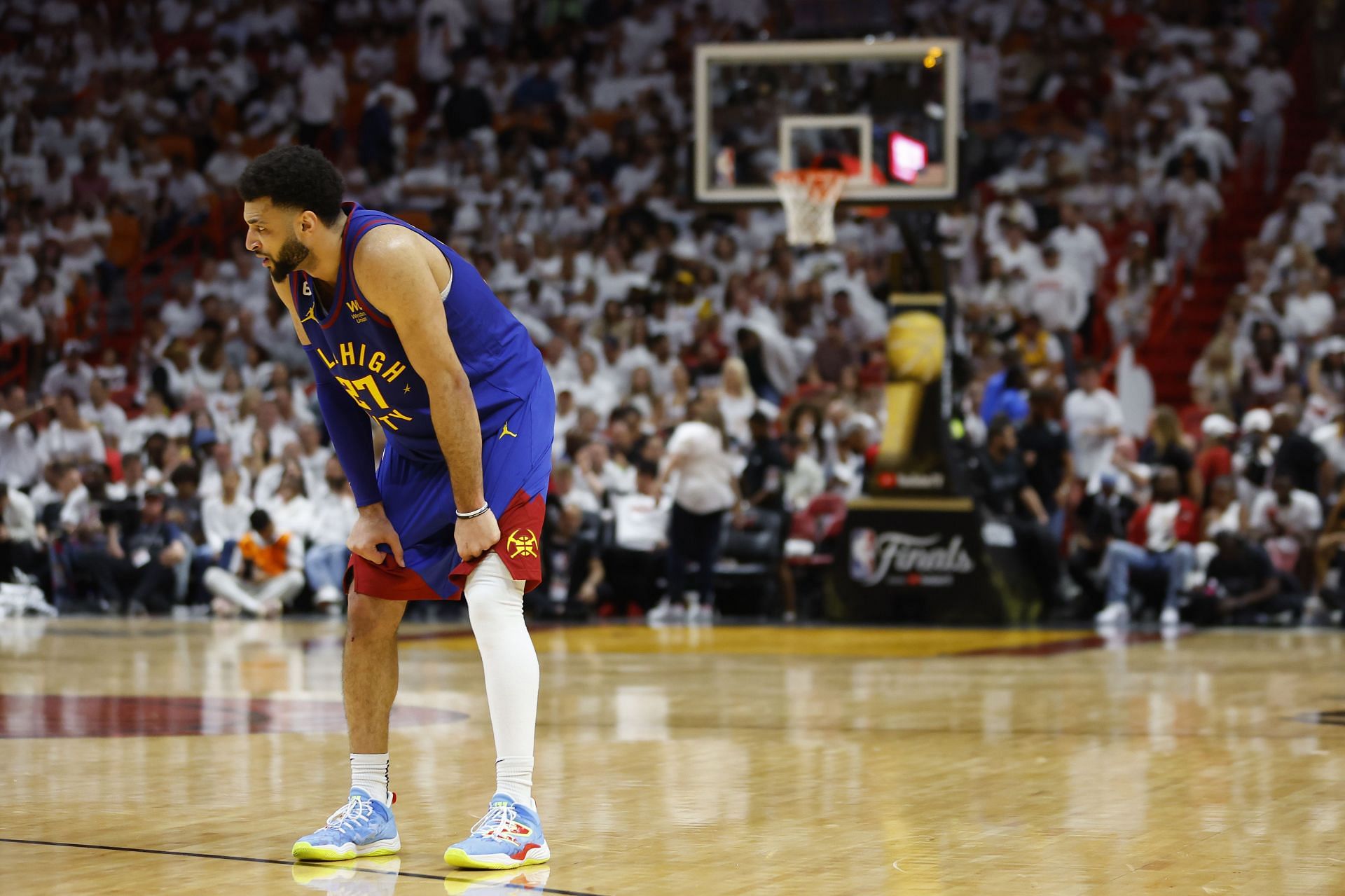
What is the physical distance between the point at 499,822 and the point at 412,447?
0.96 meters

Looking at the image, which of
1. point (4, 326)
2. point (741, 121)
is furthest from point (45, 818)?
point (4, 326)

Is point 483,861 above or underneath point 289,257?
underneath

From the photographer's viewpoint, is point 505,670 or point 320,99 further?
point 320,99

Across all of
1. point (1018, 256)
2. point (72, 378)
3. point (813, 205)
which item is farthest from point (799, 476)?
point (72, 378)

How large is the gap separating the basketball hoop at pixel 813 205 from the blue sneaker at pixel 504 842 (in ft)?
30.1

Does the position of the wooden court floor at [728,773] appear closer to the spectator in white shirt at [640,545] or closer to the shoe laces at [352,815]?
the shoe laces at [352,815]

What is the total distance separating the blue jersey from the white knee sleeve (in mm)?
349

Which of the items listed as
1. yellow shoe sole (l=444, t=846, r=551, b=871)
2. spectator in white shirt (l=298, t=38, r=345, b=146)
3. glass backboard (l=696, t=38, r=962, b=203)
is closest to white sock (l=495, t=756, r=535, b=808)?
yellow shoe sole (l=444, t=846, r=551, b=871)

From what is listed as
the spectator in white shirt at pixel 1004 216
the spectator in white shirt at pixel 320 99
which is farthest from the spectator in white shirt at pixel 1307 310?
the spectator in white shirt at pixel 320 99

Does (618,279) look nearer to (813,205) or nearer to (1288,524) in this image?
(813,205)

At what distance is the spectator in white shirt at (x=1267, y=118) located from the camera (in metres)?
19.5

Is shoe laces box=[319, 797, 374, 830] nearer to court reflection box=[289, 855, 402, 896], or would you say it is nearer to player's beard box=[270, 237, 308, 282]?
court reflection box=[289, 855, 402, 896]

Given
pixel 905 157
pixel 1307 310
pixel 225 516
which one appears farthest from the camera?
pixel 1307 310

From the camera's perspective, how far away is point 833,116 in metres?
13.6
